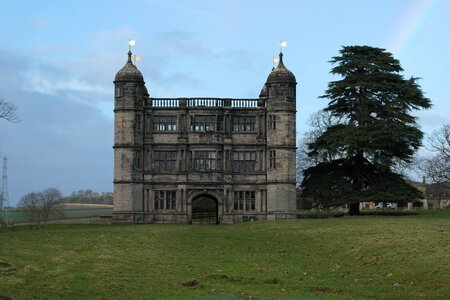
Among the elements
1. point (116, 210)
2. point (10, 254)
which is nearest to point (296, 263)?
point (10, 254)

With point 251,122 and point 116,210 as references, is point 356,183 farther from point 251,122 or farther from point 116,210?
point 116,210

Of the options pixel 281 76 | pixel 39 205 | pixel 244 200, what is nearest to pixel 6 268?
pixel 244 200

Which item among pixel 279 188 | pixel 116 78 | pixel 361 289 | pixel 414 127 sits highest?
pixel 116 78

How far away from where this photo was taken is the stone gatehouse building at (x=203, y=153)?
59875 millimetres

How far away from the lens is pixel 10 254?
26.1m

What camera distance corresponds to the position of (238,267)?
25016 millimetres

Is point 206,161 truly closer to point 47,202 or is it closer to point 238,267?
point 47,202

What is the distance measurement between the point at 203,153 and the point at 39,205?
42585 millimetres

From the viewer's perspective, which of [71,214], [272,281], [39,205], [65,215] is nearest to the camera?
[272,281]

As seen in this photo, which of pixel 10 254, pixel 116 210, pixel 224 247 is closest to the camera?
pixel 10 254

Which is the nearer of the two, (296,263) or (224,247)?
(296,263)

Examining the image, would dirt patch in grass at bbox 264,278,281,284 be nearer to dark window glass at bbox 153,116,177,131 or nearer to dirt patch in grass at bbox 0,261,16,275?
dirt patch in grass at bbox 0,261,16,275

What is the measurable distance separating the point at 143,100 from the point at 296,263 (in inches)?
1443

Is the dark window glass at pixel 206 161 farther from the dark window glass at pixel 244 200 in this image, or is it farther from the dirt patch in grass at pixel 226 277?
the dirt patch in grass at pixel 226 277
